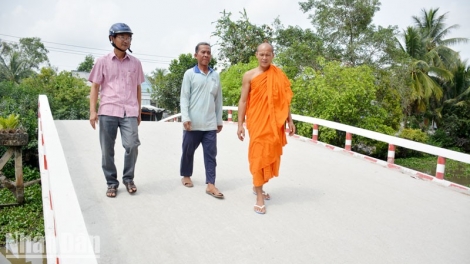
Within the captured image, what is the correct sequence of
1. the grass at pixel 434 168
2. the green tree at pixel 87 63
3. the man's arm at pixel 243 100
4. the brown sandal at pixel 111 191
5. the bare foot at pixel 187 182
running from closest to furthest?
the brown sandal at pixel 111 191, the man's arm at pixel 243 100, the bare foot at pixel 187 182, the grass at pixel 434 168, the green tree at pixel 87 63

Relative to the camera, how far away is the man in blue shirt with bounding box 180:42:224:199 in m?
4.42

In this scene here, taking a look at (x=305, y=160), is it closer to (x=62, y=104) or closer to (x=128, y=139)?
(x=128, y=139)

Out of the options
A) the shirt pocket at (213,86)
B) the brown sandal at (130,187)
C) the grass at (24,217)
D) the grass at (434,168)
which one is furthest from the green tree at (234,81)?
the brown sandal at (130,187)

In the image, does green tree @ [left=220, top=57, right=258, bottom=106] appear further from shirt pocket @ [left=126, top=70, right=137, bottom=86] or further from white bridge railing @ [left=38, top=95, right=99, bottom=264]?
white bridge railing @ [left=38, top=95, right=99, bottom=264]

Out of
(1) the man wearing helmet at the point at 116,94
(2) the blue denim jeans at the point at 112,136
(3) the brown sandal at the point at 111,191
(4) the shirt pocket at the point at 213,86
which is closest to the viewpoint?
(1) the man wearing helmet at the point at 116,94

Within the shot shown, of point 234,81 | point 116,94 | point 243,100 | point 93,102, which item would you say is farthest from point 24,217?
point 234,81

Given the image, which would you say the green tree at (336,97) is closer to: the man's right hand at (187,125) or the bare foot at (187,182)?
the bare foot at (187,182)

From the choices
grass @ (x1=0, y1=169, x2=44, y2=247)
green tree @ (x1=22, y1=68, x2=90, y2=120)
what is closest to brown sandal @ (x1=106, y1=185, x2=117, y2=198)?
grass @ (x1=0, y1=169, x2=44, y2=247)

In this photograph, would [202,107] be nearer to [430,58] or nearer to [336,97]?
[336,97]

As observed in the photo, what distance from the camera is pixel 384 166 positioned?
6.69 m

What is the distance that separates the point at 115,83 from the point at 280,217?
2220 millimetres

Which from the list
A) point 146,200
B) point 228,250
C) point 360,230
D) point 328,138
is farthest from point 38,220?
point 328,138

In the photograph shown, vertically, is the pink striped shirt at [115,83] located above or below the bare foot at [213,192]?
above

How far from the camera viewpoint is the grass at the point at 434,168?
19.7 metres
